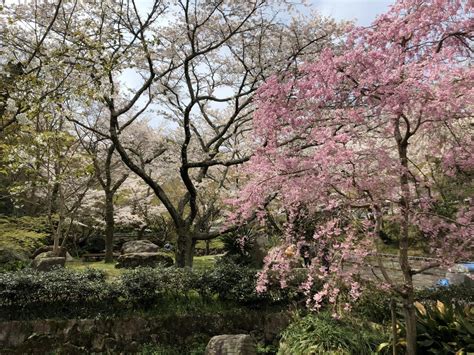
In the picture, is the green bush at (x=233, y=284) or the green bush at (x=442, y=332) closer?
the green bush at (x=442, y=332)

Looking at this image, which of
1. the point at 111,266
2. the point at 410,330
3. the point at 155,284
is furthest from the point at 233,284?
the point at 111,266

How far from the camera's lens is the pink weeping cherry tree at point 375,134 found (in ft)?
13.9

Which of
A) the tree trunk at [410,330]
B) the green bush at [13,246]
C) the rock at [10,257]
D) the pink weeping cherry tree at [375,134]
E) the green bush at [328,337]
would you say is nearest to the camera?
the pink weeping cherry tree at [375,134]

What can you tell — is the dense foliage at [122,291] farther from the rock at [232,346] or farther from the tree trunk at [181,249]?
the tree trunk at [181,249]

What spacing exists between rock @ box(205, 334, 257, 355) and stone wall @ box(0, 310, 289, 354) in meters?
1.53

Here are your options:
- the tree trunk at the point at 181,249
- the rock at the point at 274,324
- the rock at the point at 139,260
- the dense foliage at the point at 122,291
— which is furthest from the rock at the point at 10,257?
the rock at the point at 274,324

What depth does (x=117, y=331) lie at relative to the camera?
7051mm

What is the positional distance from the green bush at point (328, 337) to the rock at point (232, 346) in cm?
58

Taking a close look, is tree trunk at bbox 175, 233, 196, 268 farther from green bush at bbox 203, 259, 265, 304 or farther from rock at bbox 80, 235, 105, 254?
rock at bbox 80, 235, 105, 254

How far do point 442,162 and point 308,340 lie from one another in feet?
10.1

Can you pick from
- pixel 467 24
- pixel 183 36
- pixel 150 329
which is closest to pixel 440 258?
pixel 467 24

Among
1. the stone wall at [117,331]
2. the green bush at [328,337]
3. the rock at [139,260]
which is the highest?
the rock at [139,260]

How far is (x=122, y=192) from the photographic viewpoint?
20750 mm

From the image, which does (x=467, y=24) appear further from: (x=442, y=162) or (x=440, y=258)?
(x=440, y=258)
